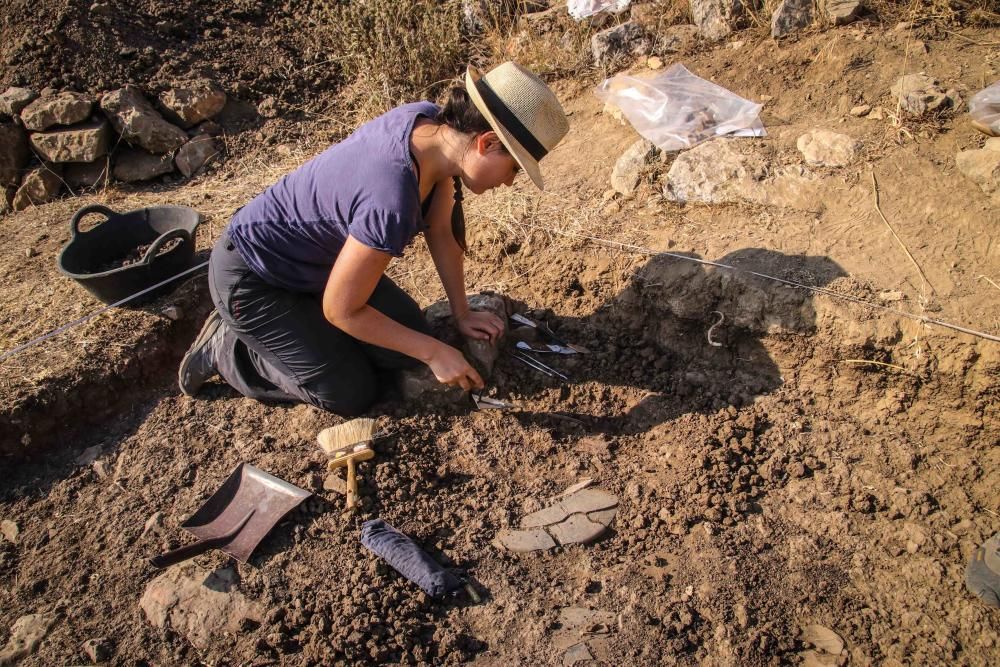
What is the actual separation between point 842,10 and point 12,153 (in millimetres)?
5389

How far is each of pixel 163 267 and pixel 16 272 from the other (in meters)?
1.14

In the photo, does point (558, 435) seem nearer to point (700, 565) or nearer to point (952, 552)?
point (700, 565)

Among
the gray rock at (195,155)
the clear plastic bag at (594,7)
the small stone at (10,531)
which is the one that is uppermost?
the clear plastic bag at (594,7)

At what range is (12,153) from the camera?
15.4 feet

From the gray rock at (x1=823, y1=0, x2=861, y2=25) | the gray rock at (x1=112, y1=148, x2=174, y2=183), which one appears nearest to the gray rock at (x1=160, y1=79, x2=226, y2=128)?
the gray rock at (x1=112, y1=148, x2=174, y2=183)

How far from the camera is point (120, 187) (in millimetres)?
4840

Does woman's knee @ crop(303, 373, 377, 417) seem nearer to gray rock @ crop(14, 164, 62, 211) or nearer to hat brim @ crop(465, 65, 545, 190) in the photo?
hat brim @ crop(465, 65, 545, 190)

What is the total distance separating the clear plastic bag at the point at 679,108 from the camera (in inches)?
145

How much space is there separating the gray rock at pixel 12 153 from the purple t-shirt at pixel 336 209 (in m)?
3.20

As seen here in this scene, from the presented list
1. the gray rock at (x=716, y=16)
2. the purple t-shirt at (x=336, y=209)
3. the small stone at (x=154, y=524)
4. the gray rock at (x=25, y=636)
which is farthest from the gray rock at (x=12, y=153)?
the gray rock at (x=716, y=16)

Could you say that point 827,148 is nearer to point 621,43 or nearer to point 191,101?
point 621,43

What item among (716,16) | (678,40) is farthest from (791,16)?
(678,40)

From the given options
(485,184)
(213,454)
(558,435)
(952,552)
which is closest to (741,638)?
(952,552)

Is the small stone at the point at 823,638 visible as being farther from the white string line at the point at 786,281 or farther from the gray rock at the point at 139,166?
the gray rock at the point at 139,166
